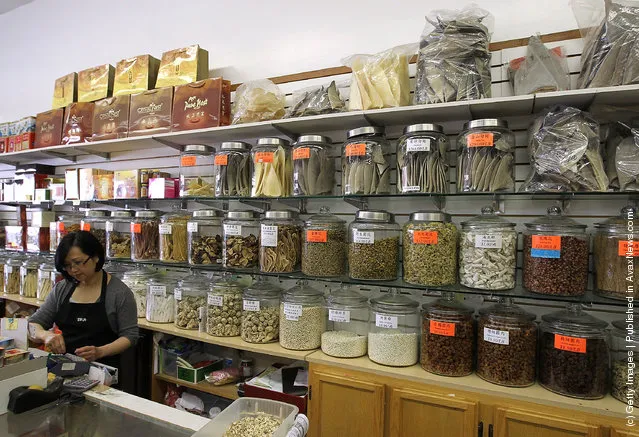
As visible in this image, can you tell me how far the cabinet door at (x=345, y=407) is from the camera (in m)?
1.63

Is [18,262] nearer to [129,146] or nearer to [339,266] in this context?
[129,146]

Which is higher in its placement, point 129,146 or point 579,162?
point 129,146

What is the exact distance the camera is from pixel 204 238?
2279 mm

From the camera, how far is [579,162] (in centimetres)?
147

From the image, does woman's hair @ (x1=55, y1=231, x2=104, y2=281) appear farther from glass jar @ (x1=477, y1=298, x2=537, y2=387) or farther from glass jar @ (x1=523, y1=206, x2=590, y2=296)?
glass jar @ (x1=523, y1=206, x2=590, y2=296)

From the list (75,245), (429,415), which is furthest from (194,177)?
(429,415)

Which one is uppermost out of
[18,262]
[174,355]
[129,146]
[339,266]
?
[129,146]

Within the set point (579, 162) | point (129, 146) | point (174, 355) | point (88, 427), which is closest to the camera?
point (88, 427)

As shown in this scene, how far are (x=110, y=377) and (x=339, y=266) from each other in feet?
3.64

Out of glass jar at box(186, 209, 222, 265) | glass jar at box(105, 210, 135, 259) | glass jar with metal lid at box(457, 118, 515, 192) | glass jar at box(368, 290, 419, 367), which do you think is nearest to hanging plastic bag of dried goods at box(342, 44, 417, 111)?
glass jar with metal lid at box(457, 118, 515, 192)

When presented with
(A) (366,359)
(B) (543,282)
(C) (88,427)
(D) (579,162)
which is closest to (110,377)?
(C) (88,427)

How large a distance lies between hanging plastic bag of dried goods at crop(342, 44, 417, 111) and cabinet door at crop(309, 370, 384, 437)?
1325 mm

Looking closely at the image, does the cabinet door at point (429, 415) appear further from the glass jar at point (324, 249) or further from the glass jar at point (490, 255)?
the glass jar at point (324, 249)

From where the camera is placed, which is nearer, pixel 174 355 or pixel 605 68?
pixel 605 68
